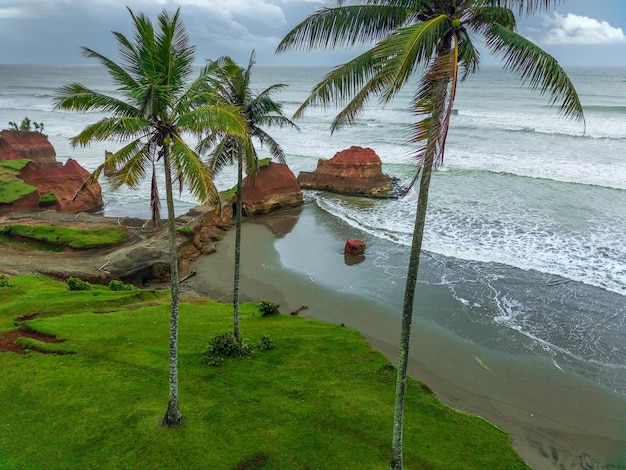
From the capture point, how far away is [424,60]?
841 cm

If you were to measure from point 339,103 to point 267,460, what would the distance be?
9.66 meters

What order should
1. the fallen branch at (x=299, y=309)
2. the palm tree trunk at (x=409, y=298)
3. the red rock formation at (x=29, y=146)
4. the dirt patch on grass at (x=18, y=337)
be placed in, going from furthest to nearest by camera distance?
1. the red rock formation at (x=29, y=146)
2. the fallen branch at (x=299, y=309)
3. the dirt patch on grass at (x=18, y=337)
4. the palm tree trunk at (x=409, y=298)

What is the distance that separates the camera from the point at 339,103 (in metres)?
10.1

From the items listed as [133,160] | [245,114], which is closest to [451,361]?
[245,114]

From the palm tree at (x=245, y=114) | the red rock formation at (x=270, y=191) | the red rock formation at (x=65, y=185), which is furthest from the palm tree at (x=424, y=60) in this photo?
the red rock formation at (x=65, y=185)

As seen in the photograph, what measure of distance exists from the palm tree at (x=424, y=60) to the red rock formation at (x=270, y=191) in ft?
97.6

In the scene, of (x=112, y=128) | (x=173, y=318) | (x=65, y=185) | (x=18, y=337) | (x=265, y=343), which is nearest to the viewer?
(x=112, y=128)

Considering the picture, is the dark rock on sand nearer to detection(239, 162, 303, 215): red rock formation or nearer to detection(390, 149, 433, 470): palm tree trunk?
detection(239, 162, 303, 215): red rock formation

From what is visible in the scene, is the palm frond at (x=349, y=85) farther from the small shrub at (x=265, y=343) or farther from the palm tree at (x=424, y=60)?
the small shrub at (x=265, y=343)

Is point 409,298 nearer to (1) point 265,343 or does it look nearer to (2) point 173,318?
(2) point 173,318

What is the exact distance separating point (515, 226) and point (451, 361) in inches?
735

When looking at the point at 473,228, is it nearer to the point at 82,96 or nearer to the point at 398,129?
the point at 82,96

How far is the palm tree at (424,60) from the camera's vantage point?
738 cm

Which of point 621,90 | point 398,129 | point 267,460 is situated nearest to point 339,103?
point 267,460
